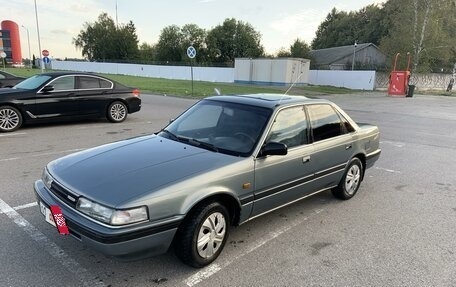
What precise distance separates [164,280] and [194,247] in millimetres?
362

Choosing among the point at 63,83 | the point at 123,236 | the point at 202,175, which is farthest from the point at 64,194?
the point at 63,83

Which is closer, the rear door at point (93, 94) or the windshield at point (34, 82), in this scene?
the windshield at point (34, 82)

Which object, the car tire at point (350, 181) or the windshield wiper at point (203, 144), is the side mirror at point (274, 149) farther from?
the car tire at point (350, 181)

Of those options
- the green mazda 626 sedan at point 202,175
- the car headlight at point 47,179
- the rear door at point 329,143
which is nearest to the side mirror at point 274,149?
the green mazda 626 sedan at point 202,175

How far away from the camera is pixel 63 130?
9.66m

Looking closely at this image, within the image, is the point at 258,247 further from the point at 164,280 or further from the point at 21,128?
the point at 21,128

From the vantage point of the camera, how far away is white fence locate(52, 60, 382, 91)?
116 ft

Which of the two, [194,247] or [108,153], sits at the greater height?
[108,153]

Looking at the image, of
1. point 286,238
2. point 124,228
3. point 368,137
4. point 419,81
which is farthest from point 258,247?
point 419,81

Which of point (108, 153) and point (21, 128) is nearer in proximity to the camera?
point (108, 153)

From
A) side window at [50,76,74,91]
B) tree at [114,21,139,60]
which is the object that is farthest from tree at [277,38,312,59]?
side window at [50,76,74,91]

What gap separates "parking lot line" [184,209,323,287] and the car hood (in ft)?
2.80

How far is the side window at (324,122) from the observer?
4.50 m

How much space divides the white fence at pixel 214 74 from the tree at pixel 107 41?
1748 centimetres
